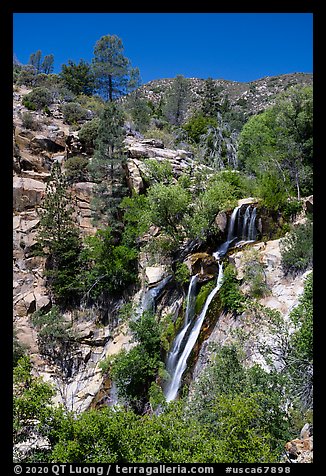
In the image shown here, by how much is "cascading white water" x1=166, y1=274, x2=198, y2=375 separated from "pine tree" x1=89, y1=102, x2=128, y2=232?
5.65m

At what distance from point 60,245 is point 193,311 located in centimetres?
745

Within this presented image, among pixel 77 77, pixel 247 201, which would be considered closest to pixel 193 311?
pixel 247 201

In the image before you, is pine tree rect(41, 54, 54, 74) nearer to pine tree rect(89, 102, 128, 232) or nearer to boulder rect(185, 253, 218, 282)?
pine tree rect(89, 102, 128, 232)

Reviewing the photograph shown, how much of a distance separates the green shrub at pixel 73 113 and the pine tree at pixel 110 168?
665cm

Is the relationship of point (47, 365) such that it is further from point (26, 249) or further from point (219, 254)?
point (219, 254)

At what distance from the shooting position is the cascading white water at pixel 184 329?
12031 mm

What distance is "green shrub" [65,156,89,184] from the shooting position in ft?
65.1

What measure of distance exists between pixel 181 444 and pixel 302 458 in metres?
1.83

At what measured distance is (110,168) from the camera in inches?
706

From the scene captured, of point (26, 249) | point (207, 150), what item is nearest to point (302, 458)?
point (26, 249)

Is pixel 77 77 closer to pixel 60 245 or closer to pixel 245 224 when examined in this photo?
pixel 60 245

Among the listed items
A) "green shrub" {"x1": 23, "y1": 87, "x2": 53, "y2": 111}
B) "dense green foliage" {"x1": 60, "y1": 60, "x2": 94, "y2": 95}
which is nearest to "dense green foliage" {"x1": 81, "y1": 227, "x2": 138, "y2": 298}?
"green shrub" {"x1": 23, "y1": 87, "x2": 53, "y2": 111}

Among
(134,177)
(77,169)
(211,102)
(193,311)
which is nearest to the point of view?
(193,311)

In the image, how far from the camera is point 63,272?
55.4 ft
